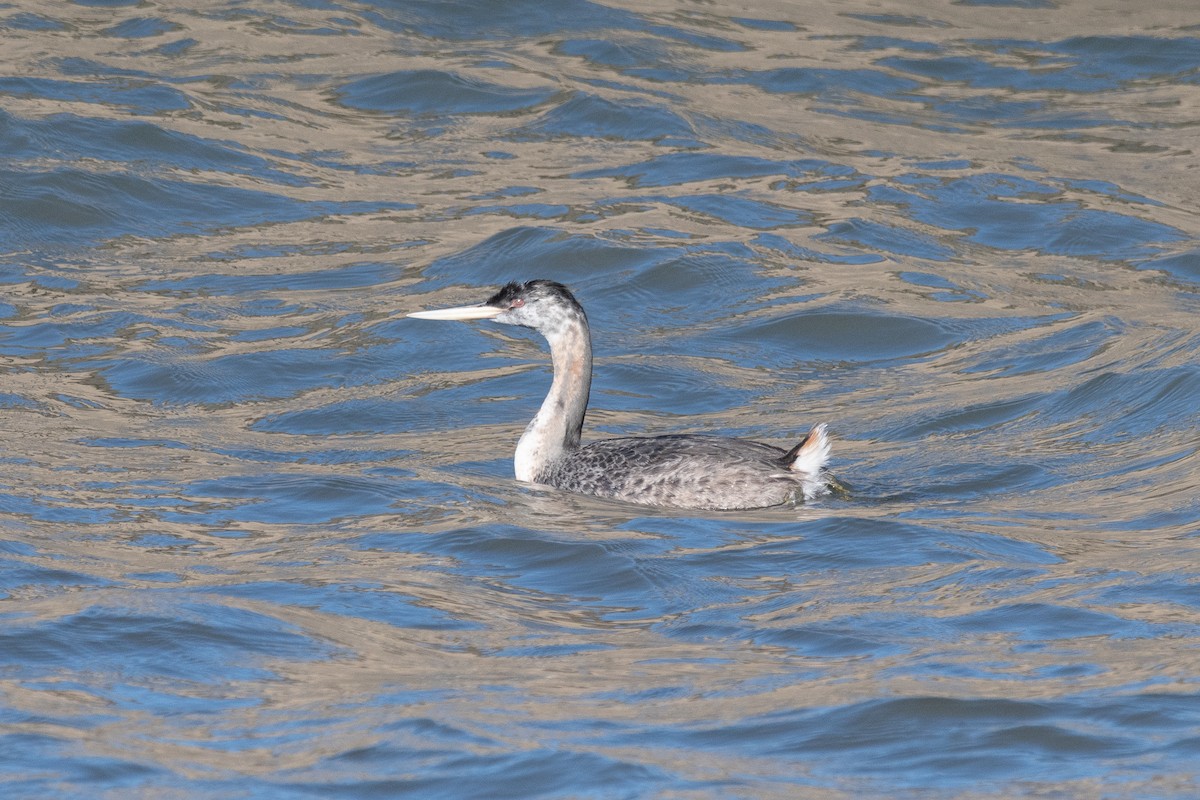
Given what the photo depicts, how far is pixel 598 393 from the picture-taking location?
1048 cm

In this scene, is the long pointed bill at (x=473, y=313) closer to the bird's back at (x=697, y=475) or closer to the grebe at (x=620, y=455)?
the grebe at (x=620, y=455)

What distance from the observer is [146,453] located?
8.91 meters

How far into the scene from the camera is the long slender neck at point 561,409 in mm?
8773

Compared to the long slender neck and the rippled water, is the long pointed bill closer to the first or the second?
the long slender neck

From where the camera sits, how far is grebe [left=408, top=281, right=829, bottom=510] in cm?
792

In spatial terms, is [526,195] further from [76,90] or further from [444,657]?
[444,657]

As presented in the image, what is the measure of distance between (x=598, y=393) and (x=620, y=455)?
2154 mm

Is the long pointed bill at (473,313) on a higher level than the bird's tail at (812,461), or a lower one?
higher

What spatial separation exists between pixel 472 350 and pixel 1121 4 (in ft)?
28.0

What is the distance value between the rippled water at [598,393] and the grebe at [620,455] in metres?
0.20

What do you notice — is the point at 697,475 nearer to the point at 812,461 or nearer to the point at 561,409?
the point at 812,461

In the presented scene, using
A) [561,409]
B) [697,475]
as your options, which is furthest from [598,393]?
[697,475]

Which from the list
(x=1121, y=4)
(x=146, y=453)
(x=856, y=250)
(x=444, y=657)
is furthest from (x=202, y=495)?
(x=1121, y=4)

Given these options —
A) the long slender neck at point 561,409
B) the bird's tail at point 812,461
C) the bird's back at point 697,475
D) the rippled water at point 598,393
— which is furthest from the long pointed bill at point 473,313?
the bird's tail at point 812,461
